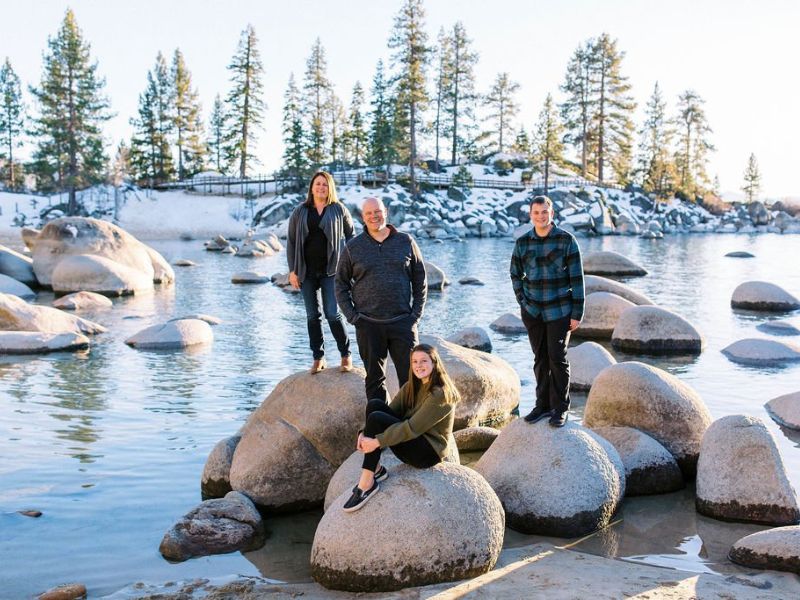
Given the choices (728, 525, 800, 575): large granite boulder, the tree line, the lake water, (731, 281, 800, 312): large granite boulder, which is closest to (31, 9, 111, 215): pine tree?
the tree line

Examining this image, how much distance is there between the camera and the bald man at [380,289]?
6305 mm

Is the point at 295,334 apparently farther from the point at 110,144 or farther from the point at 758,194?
the point at 758,194

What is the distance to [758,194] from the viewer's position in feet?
317

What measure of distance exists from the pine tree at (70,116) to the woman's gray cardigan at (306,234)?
168 feet

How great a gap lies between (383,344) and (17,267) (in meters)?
21.4

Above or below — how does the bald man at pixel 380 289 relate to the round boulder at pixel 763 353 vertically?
above

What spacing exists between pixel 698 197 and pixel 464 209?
30131 millimetres

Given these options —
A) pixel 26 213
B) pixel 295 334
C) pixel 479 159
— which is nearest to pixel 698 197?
pixel 479 159

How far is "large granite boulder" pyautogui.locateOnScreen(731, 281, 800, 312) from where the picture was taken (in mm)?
20188

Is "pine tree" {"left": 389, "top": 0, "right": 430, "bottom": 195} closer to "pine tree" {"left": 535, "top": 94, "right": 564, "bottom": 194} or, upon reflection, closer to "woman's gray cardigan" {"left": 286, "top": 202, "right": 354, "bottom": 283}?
"pine tree" {"left": 535, "top": 94, "right": 564, "bottom": 194}

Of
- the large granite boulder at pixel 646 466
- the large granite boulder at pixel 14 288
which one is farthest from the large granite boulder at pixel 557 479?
the large granite boulder at pixel 14 288

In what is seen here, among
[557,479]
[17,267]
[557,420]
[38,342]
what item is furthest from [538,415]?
[17,267]

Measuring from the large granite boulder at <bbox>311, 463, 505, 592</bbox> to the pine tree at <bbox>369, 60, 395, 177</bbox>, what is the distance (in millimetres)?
58127

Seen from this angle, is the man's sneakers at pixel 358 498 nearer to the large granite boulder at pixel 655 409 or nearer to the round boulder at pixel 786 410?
the large granite boulder at pixel 655 409
